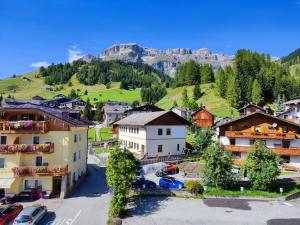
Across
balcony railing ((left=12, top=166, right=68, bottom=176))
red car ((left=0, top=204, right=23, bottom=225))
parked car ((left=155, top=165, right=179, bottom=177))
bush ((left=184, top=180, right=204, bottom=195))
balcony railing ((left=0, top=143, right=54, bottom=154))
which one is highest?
balcony railing ((left=0, top=143, right=54, bottom=154))

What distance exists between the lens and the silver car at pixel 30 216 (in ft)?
100

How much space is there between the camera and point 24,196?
41.6 meters

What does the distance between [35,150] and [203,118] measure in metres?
72.4

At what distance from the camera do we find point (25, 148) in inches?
1654

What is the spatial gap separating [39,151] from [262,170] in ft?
96.0

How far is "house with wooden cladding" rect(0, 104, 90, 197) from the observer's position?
41.9 metres

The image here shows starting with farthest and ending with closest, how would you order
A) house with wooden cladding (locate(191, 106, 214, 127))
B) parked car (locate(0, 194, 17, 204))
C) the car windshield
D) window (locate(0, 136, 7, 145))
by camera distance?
house with wooden cladding (locate(191, 106, 214, 127)) < window (locate(0, 136, 7, 145)) < parked car (locate(0, 194, 17, 204)) < the car windshield

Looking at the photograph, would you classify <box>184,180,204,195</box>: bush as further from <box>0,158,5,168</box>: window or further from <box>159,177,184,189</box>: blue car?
<box>0,158,5,168</box>: window

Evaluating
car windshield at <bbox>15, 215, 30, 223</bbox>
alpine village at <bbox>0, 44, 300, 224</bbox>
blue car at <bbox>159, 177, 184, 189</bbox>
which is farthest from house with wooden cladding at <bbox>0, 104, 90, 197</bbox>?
blue car at <bbox>159, 177, 184, 189</bbox>

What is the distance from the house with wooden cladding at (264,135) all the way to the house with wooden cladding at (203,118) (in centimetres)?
4266

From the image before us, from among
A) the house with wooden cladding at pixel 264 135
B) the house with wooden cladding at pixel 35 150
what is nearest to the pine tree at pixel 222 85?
the house with wooden cladding at pixel 264 135

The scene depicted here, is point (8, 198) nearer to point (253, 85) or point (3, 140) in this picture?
point (3, 140)

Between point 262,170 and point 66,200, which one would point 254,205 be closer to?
point 262,170

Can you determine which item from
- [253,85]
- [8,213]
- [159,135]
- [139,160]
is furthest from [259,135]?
[253,85]
